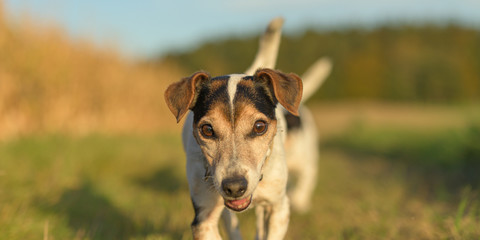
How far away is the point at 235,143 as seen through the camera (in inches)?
115

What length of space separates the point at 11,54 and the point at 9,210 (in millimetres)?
5471

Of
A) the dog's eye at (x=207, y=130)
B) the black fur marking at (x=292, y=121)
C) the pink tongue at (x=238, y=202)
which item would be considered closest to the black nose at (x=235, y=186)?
the pink tongue at (x=238, y=202)

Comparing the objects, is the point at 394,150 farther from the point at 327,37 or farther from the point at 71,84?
the point at 327,37

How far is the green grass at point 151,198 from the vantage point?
4312 millimetres

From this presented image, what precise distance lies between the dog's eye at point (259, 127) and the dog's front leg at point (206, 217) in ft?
1.89

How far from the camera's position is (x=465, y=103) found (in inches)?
349

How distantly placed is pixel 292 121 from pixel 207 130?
2.47m

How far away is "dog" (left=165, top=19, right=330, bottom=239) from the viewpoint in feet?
9.32

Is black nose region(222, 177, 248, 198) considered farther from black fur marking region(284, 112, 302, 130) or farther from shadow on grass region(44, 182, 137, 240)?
black fur marking region(284, 112, 302, 130)

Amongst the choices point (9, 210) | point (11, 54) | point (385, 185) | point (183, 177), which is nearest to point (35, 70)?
point (11, 54)

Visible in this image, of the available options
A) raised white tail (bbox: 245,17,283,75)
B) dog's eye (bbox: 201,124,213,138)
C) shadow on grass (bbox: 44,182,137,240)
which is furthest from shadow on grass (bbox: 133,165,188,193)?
dog's eye (bbox: 201,124,213,138)

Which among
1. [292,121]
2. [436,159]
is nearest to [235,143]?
[292,121]

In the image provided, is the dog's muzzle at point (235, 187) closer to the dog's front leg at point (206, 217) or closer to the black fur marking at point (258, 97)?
the dog's front leg at point (206, 217)

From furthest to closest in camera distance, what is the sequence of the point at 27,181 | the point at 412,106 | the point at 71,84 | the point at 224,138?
the point at 412,106 < the point at 71,84 < the point at 27,181 < the point at 224,138
